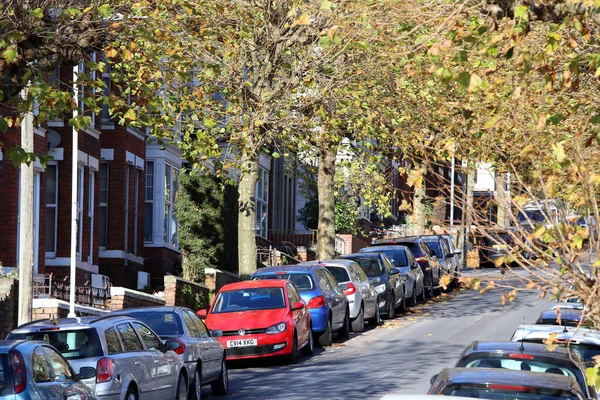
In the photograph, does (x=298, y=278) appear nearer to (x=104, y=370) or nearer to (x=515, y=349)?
(x=104, y=370)

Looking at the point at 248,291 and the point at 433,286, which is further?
the point at 433,286

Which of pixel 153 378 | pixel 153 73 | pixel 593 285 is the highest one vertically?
pixel 153 73

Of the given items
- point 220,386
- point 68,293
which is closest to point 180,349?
Answer: point 220,386

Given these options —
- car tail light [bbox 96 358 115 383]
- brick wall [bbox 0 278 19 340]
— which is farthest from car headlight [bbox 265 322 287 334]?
car tail light [bbox 96 358 115 383]

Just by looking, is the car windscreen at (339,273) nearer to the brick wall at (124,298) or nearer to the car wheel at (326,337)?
the car wheel at (326,337)

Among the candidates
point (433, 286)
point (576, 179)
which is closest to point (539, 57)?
point (576, 179)

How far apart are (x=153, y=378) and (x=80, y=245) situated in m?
15.5

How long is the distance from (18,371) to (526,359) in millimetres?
4768

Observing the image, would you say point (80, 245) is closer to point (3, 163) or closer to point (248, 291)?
point (3, 163)

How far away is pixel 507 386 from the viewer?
907cm

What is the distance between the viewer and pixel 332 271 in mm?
28438

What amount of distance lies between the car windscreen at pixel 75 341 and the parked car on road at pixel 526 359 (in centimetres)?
475

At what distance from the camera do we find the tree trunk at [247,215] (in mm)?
28406

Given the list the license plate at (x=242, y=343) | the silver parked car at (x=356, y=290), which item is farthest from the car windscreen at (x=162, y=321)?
the silver parked car at (x=356, y=290)
